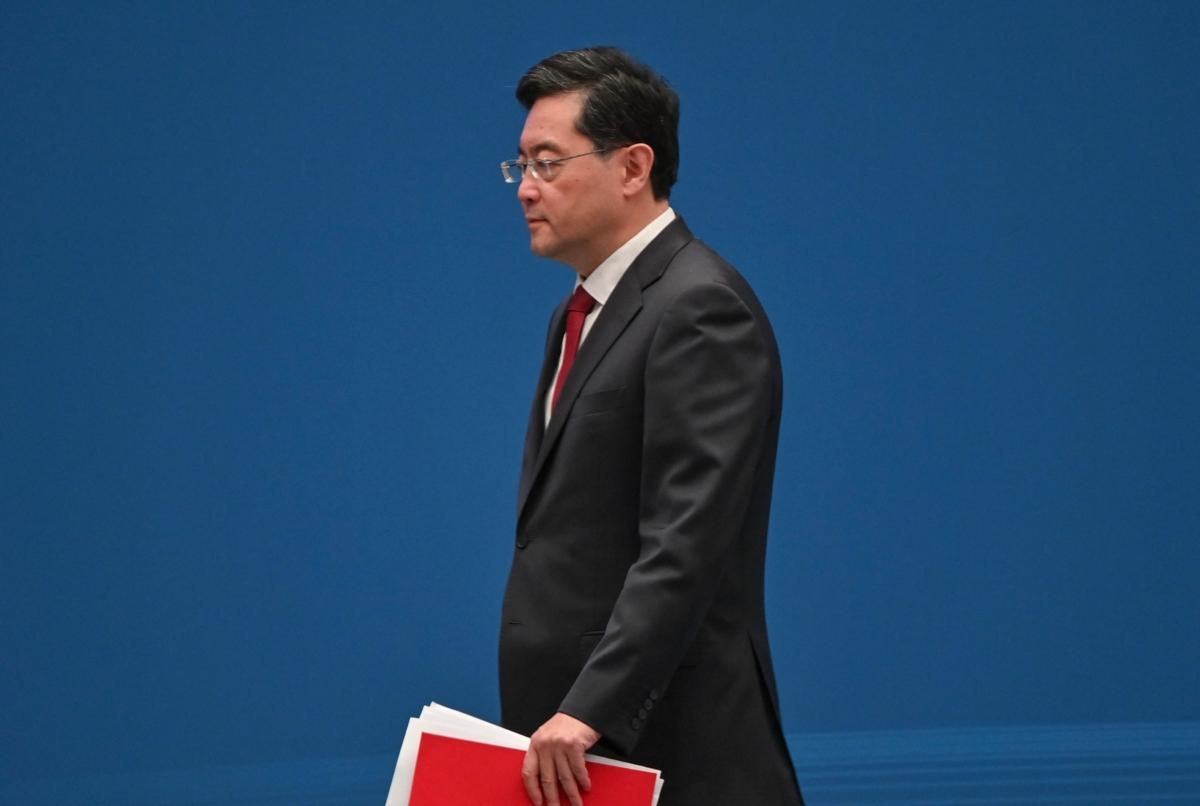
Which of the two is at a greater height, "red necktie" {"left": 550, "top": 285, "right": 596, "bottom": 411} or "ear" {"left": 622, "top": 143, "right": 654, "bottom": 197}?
"ear" {"left": 622, "top": 143, "right": 654, "bottom": 197}

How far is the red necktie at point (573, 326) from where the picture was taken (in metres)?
1.63

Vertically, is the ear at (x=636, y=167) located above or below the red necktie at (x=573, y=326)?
above

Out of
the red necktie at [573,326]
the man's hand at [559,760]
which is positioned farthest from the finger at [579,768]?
the red necktie at [573,326]

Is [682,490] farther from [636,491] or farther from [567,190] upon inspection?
[567,190]

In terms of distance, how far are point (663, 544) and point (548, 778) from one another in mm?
236

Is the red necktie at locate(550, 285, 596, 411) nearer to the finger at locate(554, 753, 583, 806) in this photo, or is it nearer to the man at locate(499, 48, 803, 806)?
the man at locate(499, 48, 803, 806)

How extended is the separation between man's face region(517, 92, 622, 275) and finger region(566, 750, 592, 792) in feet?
1.74

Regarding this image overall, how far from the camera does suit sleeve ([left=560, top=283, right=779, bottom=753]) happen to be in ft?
4.65

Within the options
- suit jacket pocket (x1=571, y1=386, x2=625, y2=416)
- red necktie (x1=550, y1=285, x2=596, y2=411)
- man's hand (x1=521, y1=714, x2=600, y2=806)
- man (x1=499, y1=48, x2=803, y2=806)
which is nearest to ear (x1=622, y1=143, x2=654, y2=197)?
man (x1=499, y1=48, x2=803, y2=806)

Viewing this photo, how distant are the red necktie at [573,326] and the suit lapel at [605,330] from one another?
1.3 inches

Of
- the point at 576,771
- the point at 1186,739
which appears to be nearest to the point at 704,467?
the point at 576,771

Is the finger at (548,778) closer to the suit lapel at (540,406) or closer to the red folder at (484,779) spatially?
the red folder at (484,779)

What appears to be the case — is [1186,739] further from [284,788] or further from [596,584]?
[596,584]

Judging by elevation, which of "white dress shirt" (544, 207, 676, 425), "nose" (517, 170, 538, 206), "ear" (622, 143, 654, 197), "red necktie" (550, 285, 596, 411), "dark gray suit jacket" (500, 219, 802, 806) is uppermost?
"ear" (622, 143, 654, 197)
